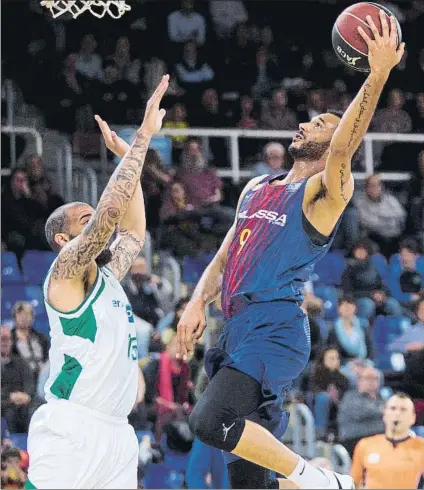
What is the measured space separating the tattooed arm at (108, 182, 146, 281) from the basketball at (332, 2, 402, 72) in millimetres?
1467

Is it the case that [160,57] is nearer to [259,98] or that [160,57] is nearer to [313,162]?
[259,98]

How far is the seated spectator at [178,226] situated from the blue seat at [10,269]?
1.65 metres

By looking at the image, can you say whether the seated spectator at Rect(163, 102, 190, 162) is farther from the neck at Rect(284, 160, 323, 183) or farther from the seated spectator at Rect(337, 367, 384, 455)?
the neck at Rect(284, 160, 323, 183)

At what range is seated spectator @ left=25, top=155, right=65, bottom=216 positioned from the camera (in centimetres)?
1466

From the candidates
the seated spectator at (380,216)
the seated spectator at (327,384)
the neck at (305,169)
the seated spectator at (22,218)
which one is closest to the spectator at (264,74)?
the seated spectator at (380,216)

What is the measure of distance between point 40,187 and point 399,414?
5555mm

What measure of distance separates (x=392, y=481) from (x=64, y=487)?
13.7ft

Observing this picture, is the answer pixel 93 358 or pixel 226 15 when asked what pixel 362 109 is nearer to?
pixel 93 358

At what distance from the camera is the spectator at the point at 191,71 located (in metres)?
17.3

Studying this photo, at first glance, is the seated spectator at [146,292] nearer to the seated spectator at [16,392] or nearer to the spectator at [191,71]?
the seated spectator at [16,392]

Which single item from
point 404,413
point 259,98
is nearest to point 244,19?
point 259,98

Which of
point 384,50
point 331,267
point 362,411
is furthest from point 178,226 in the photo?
point 384,50

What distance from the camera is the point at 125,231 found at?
329 inches

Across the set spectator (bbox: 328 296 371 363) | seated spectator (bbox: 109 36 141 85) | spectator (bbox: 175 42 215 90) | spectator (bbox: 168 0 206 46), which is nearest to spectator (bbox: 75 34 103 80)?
seated spectator (bbox: 109 36 141 85)
